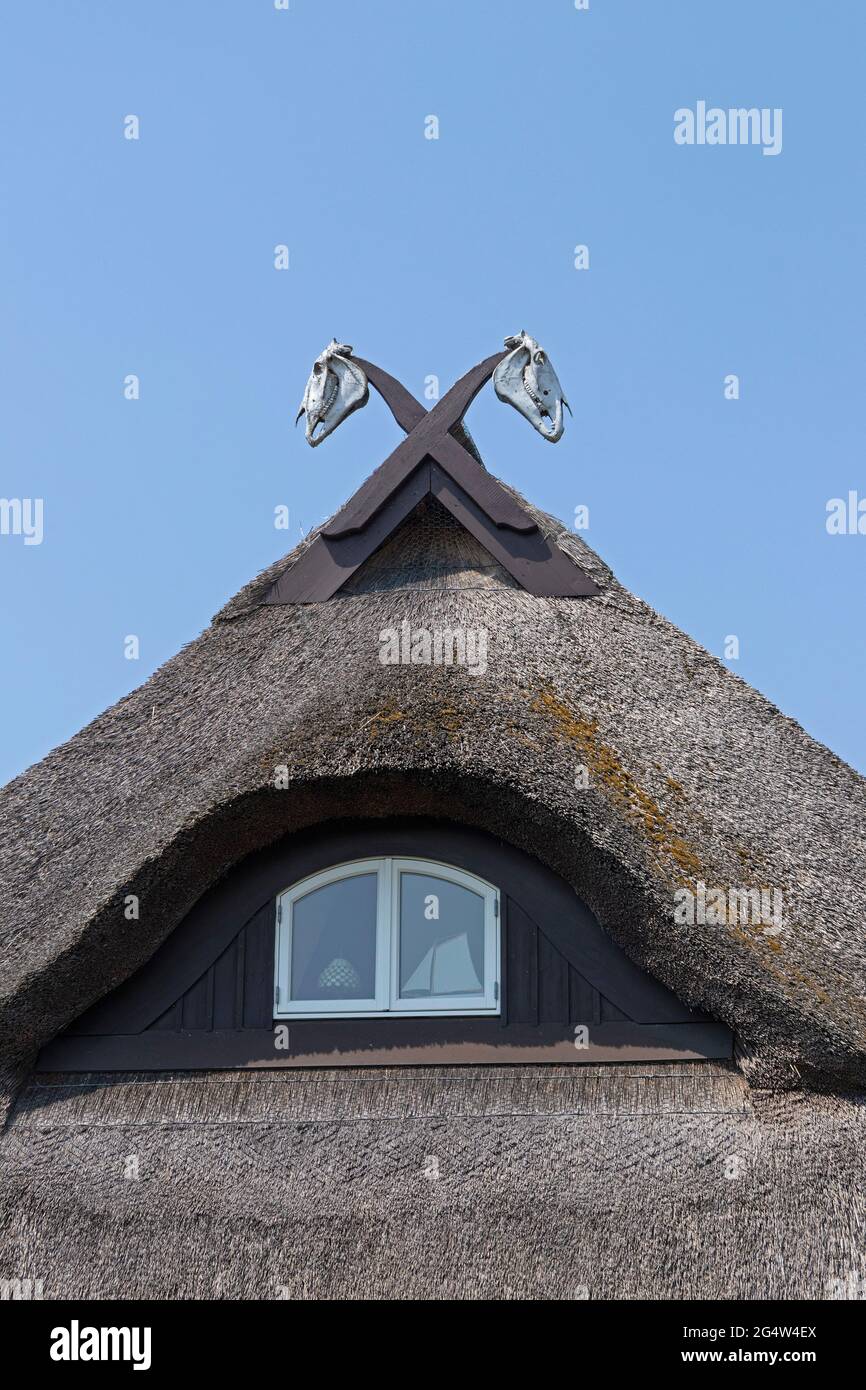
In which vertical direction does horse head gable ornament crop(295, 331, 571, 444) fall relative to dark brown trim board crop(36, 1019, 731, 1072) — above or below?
above

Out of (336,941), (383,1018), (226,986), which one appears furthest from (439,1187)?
(226,986)

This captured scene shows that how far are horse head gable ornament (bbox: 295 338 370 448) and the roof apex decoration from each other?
1 centimetres

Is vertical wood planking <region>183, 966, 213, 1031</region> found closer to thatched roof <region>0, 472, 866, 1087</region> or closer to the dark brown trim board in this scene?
the dark brown trim board

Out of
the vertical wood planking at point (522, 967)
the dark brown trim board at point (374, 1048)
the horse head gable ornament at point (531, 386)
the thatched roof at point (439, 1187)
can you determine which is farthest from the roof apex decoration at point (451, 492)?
the thatched roof at point (439, 1187)

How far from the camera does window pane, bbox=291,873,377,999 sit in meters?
9.07

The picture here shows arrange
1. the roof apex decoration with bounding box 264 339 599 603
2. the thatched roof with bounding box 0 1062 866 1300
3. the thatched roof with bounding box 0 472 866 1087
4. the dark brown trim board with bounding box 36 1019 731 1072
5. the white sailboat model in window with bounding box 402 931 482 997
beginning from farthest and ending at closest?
the roof apex decoration with bounding box 264 339 599 603, the white sailboat model in window with bounding box 402 931 482 997, the dark brown trim board with bounding box 36 1019 731 1072, the thatched roof with bounding box 0 472 866 1087, the thatched roof with bounding box 0 1062 866 1300

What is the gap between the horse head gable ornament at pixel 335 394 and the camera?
11.9 metres

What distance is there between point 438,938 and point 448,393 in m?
3.94

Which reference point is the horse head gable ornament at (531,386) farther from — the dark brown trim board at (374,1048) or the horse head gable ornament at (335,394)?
the dark brown trim board at (374,1048)

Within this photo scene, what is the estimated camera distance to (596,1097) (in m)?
8.45

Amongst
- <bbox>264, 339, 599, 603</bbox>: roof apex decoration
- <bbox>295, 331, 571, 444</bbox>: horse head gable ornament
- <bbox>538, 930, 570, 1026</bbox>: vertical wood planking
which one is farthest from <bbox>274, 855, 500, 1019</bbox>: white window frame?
<bbox>295, 331, 571, 444</bbox>: horse head gable ornament

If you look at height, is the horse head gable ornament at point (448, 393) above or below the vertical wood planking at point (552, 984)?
above

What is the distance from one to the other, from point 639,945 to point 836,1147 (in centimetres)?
133

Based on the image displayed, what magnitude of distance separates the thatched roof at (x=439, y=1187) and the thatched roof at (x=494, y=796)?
17.4 inches
